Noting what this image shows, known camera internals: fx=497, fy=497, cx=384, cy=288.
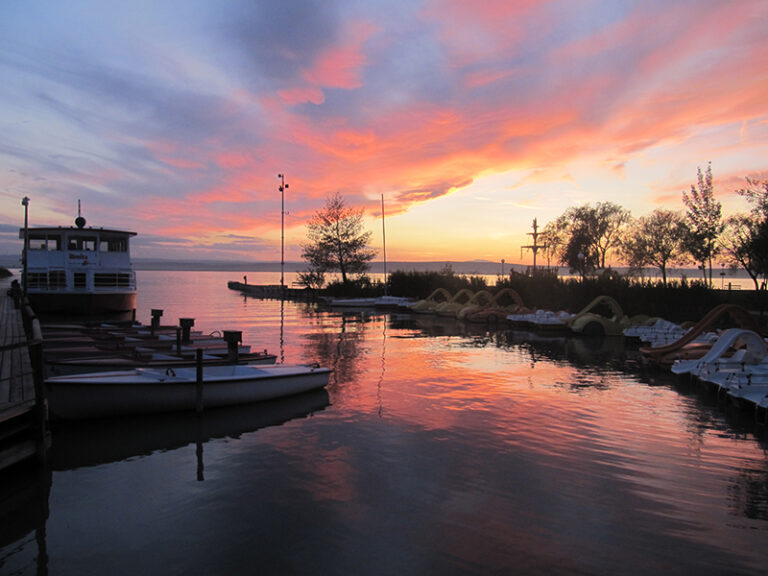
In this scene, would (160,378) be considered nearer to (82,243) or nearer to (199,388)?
(199,388)

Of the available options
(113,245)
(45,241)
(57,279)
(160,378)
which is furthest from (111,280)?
(160,378)

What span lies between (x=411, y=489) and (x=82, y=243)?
36015 mm

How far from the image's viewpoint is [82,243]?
3544 centimetres

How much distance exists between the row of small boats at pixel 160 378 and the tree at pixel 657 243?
57673 millimetres

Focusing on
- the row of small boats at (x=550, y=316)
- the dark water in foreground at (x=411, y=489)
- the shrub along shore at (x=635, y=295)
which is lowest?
the dark water in foreground at (x=411, y=489)

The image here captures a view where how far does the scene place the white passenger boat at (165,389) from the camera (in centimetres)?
1075

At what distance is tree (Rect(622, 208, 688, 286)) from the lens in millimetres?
59562

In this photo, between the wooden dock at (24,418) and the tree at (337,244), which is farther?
the tree at (337,244)

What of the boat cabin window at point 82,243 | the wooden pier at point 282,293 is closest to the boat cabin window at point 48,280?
the boat cabin window at point 82,243

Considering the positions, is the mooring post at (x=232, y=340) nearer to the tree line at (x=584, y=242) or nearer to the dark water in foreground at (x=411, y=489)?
the dark water in foreground at (x=411, y=489)

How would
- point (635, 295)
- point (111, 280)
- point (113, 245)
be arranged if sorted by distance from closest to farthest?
1. point (635, 295)
2. point (111, 280)
3. point (113, 245)

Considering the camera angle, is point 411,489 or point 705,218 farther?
point 705,218

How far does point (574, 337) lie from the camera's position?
26.7m

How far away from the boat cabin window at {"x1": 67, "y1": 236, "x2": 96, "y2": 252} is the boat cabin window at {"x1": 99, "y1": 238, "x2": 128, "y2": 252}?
518 millimetres
